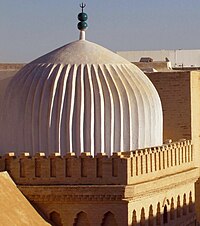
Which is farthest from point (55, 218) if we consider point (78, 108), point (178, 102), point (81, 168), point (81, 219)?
point (178, 102)

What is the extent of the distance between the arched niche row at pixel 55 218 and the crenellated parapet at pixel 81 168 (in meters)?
0.70

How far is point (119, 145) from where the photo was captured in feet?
64.2

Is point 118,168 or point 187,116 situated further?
point 187,116

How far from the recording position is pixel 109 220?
18.7 metres

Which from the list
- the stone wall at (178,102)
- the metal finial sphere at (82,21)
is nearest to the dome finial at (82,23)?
the metal finial sphere at (82,21)

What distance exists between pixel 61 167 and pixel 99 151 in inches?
44.1

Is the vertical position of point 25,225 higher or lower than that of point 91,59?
lower

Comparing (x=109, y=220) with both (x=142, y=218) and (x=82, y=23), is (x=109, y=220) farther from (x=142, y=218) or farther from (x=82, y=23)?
(x=82, y=23)

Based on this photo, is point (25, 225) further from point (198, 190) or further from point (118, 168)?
point (198, 190)

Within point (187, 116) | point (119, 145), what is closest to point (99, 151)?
point (119, 145)

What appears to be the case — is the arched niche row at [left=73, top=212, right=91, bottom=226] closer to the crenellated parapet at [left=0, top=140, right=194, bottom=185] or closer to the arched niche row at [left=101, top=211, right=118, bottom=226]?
the arched niche row at [left=101, top=211, right=118, bottom=226]

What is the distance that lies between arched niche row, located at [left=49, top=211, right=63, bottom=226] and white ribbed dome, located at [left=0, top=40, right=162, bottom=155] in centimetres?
125

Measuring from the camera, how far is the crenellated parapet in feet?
60.1

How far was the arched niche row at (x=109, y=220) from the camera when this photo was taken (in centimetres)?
1864
